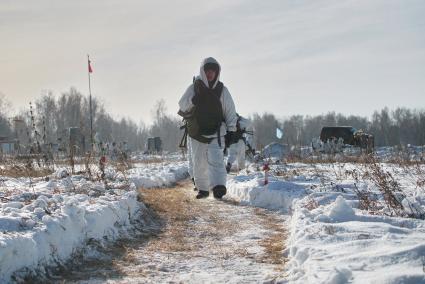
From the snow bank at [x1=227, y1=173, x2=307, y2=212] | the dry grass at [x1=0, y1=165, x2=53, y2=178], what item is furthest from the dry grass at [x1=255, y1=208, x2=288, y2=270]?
the dry grass at [x1=0, y1=165, x2=53, y2=178]

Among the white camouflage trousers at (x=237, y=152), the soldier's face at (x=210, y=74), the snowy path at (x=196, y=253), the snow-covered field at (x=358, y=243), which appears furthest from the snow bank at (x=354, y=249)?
the white camouflage trousers at (x=237, y=152)

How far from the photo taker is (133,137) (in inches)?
4855

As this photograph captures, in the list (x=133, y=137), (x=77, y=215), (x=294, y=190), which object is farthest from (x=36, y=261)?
(x=133, y=137)

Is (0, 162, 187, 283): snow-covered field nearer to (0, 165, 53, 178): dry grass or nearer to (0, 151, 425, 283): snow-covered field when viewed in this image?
(0, 151, 425, 283): snow-covered field

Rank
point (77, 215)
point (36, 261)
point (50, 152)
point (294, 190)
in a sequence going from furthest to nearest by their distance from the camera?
1. point (50, 152)
2. point (294, 190)
3. point (77, 215)
4. point (36, 261)

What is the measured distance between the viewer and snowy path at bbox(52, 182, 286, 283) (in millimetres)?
3465

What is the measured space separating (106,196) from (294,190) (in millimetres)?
3078

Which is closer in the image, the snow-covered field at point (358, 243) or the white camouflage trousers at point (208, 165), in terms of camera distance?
the snow-covered field at point (358, 243)

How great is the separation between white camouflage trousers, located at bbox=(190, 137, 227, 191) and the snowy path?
5.37ft

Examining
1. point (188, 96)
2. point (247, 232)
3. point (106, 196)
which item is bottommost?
point (247, 232)

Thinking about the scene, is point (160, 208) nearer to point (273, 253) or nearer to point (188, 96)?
point (188, 96)

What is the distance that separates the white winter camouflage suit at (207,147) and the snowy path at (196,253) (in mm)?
1808

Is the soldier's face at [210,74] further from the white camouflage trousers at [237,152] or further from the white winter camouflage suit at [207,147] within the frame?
the white camouflage trousers at [237,152]

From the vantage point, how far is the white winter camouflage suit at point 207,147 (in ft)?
27.5
